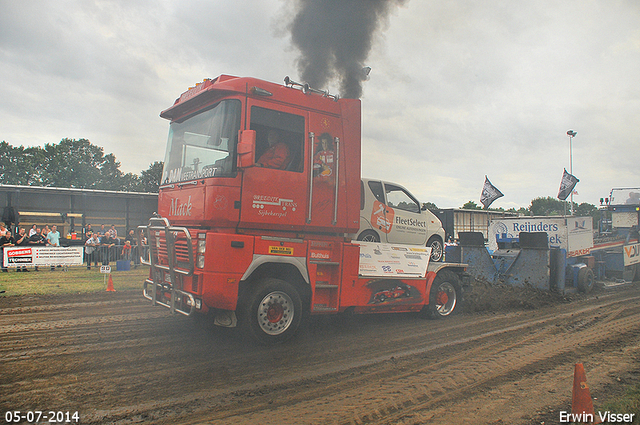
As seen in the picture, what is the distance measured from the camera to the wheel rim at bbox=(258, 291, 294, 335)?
17.6 ft

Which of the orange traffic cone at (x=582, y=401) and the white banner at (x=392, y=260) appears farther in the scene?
the white banner at (x=392, y=260)

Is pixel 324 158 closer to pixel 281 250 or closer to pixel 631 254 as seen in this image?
pixel 281 250

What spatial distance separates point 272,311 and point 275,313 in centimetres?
6

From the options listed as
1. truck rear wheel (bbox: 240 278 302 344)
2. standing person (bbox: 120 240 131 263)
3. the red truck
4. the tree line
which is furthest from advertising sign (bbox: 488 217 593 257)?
the tree line

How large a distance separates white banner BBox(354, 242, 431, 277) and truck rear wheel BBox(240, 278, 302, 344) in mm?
1363

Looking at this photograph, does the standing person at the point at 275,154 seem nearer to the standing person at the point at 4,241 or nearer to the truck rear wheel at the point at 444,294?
the truck rear wheel at the point at 444,294

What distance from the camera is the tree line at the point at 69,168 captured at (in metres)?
58.8

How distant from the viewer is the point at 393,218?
8742mm

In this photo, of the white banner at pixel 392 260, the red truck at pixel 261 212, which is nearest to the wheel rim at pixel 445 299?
the white banner at pixel 392 260

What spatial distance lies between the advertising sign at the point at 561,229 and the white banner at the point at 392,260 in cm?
599

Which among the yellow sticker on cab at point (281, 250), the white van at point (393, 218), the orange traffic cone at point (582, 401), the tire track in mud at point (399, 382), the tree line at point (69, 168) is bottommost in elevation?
the tire track in mud at point (399, 382)

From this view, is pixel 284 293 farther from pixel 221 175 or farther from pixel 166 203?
pixel 166 203

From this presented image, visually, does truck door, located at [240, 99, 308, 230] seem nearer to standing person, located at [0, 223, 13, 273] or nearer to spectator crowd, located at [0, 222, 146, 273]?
spectator crowd, located at [0, 222, 146, 273]

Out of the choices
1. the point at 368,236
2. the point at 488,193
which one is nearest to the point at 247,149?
the point at 368,236
